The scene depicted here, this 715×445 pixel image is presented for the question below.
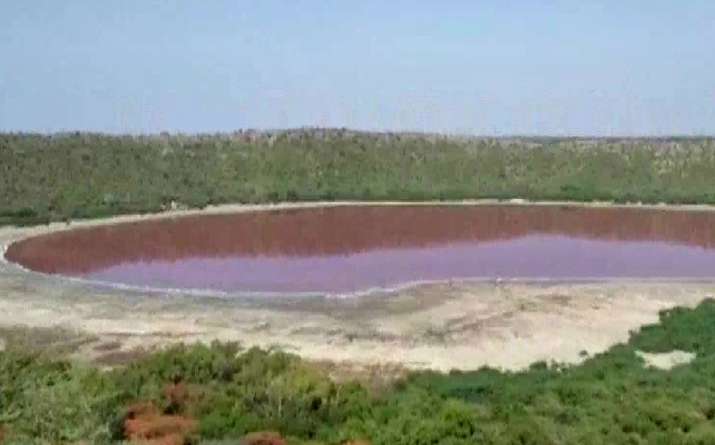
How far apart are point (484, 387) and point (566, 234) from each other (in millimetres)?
21296

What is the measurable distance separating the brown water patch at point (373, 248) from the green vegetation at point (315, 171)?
17.5ft

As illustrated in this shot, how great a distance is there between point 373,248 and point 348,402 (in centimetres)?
1835

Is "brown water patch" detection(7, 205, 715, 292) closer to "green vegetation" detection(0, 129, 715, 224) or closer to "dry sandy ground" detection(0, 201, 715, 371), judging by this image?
"dry sandy ground" detection(0, 201, 715, 371)

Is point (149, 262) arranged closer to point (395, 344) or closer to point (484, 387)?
point (395, 344)

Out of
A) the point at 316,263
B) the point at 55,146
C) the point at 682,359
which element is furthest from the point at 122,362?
the point at 55,146

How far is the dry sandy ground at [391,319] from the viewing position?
17.4 meters

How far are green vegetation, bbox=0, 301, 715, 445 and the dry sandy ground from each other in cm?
185

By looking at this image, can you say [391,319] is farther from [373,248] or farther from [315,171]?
[315,171]

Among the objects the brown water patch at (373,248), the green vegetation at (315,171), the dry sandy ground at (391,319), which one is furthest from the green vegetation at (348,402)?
the green vegetation at (315,171)

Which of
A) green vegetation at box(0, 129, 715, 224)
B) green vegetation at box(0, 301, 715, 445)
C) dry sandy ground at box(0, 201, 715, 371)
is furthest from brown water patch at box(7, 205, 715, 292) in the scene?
green vegetation at box(0, 301, 715, 445)

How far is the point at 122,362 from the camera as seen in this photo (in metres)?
16.5

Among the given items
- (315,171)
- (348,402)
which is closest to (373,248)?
(348,402)

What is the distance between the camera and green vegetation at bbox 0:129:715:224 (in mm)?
46562

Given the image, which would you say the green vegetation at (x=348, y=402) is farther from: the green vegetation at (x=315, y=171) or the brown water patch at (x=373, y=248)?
the green vegetation at (x=315, y=171)
